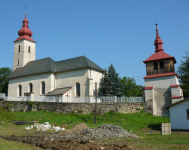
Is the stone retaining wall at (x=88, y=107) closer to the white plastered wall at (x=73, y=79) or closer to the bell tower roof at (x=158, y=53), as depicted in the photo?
the white plastered wall at (x=73, y=79)

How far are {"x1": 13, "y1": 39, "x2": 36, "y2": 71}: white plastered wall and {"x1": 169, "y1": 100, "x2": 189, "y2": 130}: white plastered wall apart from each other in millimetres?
31956

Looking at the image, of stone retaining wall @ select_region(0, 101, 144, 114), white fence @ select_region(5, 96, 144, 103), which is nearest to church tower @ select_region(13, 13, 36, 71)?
white fence @ select_region(5, 96, 144, 103)

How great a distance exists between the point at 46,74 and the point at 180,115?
23476 millimetres

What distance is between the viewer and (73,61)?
118 feet

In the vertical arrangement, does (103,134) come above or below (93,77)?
below

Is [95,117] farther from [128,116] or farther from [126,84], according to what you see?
[126,84]

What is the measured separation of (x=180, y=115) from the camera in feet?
73.3

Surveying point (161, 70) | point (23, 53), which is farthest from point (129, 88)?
point (23, 53)

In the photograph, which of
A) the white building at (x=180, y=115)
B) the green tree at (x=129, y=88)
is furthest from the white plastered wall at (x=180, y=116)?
the green tree at (x=129, y=88)

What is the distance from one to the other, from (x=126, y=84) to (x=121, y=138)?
1596 inches

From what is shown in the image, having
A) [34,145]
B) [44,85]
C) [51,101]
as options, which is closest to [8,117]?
[51,101]

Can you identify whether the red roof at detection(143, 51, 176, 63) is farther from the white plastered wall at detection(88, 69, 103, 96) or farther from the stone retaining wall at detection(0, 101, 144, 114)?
the white plastered wall at detection(88, 69, 103, 96)

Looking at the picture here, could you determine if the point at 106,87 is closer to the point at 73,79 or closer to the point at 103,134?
the point at 73,79

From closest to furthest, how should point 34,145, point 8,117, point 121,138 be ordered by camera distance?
point 34,145, point 121,138, point 8,117
